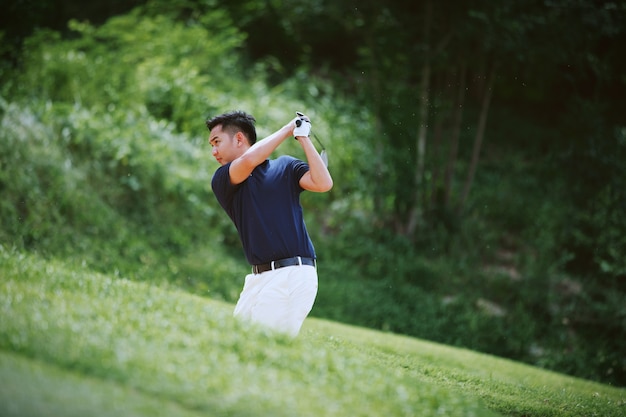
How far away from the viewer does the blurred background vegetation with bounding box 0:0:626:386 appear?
1252 centimetres

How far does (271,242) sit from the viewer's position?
18.2ft

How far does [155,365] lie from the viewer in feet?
14.0

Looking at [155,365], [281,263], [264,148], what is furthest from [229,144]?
[155,365]

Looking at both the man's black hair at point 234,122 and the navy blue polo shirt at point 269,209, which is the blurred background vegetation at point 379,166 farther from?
the navy blue polo shirt at point 269,209

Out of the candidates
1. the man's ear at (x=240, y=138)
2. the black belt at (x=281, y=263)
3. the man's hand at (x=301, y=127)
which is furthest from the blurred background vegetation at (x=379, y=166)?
the man's hand at (x=301, y=127)

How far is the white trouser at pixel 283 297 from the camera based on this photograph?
5.48 m

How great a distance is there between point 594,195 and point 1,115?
1245 cm

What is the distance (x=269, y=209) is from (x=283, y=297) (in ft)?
2.45

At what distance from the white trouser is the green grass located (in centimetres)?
25

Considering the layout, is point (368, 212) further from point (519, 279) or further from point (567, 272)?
point (567, 272)

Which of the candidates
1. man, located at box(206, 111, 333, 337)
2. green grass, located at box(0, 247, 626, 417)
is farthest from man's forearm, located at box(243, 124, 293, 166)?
green grass, located at box(0, 247, 626, 417)

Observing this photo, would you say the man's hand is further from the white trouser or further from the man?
the white trouser

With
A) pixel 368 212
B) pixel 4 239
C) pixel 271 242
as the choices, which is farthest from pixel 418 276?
pixel 271 242

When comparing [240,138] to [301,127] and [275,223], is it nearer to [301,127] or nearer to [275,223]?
[301,127]
